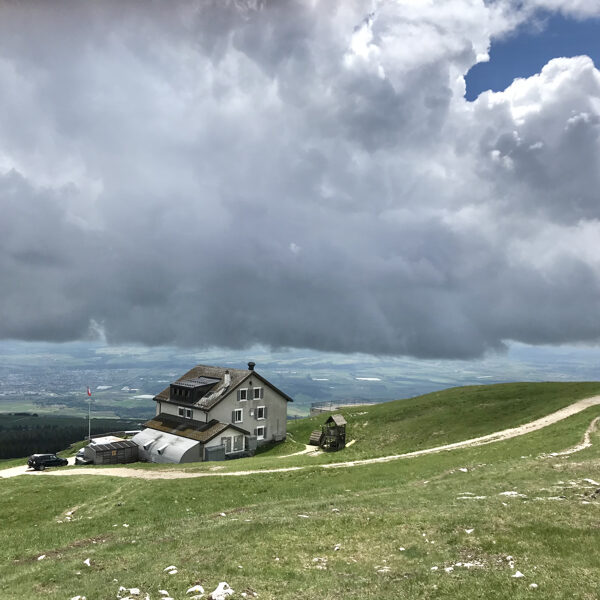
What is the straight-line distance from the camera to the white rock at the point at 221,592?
15719 millimetres

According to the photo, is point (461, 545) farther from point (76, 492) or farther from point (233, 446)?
point (233, 446)

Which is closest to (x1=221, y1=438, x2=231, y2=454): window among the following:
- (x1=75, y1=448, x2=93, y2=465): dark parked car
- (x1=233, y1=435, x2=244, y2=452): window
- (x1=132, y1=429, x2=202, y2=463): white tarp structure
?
(x1=233, y1=435, x2=244, y2=452): window

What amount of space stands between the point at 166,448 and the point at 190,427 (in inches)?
309

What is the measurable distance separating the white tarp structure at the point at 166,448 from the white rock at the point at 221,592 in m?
59.5

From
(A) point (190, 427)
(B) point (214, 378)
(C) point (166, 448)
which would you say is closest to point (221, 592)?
(C) point (166, 448)

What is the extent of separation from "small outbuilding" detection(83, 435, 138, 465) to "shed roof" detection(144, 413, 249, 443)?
675cm

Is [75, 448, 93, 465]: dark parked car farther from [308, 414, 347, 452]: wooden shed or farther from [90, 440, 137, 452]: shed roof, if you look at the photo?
[308, 414, 347, 452]: wooden shed

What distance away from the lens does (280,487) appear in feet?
133

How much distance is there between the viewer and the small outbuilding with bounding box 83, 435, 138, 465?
7412 cm

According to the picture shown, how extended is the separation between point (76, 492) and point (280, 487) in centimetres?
1943

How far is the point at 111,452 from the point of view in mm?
76188

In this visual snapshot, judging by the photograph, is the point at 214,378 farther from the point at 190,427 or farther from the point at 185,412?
the point at 190,427

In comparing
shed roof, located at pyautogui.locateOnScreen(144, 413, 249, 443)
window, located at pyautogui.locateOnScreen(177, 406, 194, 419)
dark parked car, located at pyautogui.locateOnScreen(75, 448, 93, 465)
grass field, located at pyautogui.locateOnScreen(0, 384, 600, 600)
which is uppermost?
grass field, located at pyautogui.locateOnScreen(0, 384, 600, 600)

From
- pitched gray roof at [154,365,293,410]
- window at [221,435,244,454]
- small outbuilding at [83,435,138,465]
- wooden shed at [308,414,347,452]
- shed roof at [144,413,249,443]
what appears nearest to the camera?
small outbuilding at [83,435,138,465]
